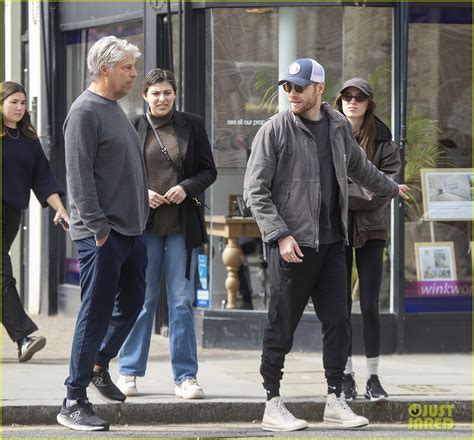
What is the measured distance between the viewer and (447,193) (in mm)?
10242

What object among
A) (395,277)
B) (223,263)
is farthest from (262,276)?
(395,277)

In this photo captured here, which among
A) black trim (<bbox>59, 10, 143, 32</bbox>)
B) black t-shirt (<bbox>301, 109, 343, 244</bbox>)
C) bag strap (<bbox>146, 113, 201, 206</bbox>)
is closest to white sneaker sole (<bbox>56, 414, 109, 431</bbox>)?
black t-shirt (<bbox>301, 109, 343, 244</bbox>)

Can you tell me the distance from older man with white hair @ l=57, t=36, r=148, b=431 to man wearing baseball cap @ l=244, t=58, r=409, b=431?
2.26 feet

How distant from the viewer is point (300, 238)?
22.3 feet

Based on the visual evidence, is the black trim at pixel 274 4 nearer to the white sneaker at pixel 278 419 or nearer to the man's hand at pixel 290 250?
the man's hand at pixel 290 250

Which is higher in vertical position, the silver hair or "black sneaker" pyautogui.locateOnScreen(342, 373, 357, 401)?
the silver hair

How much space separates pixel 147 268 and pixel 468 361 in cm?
326

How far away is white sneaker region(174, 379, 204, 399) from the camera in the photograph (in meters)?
7.52

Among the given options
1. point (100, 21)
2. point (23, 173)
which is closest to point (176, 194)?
point (23, 173)

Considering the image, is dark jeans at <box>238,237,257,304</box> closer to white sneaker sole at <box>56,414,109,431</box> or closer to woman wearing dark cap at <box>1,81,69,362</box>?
woman wearing dark cap at <box>1,81,69,362</box>

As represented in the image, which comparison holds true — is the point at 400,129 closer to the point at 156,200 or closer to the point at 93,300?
the point at 156,200

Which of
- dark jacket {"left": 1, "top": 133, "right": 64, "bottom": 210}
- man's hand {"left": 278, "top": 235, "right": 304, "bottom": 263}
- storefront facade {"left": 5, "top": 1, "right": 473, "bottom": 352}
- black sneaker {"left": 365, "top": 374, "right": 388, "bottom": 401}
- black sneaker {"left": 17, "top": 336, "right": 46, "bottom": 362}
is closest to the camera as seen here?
man's hand {"left": 278, "top": 235, "right": 304, "bottom": 263}

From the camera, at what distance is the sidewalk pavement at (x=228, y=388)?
7.29m

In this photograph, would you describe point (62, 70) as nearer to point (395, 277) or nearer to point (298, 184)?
point (395, 277)
